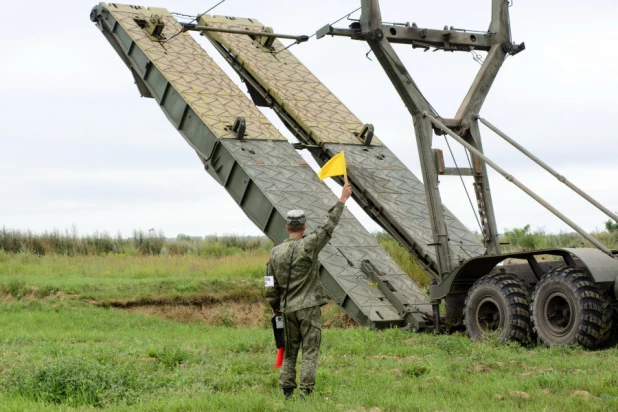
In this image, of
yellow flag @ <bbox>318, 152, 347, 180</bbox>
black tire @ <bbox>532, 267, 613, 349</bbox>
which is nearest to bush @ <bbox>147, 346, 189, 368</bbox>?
yellow flag @ <bbox>318, 152, 347, 180</bbox>

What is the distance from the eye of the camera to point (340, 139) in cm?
1599

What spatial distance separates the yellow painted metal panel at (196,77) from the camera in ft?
49.5

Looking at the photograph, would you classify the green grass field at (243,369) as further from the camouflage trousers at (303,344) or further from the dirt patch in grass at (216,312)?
the dirt patch in grass at (216,312)

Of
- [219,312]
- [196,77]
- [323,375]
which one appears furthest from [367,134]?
[323,375]

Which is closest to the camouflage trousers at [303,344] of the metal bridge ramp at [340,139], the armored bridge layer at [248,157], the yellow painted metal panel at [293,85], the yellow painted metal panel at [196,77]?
the armored bridge layer at [248,157]

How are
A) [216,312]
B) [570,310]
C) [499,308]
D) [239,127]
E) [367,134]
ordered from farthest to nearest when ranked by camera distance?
[216,312], [367,134], [239,127], [499,308], [570,310]

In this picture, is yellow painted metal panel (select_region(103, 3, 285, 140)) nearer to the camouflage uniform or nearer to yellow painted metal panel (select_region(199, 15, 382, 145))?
yellow painted metal panel (select_region(199, 15, 382, 145))

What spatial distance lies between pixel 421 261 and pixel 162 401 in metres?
7.29

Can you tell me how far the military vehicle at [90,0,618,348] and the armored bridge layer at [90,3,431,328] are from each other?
0.09ft

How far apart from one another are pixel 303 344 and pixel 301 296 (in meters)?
0.42

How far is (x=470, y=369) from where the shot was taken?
857 centimetres

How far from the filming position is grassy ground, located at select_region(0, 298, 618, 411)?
22.9ft

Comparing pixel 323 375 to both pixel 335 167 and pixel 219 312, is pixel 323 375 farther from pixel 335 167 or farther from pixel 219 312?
pixel 219 312

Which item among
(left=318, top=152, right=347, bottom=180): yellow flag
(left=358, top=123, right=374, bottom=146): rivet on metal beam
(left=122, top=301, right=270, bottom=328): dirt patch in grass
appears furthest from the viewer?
(left=358, top=123, right=374, bottom=146): rivet on metal beam
